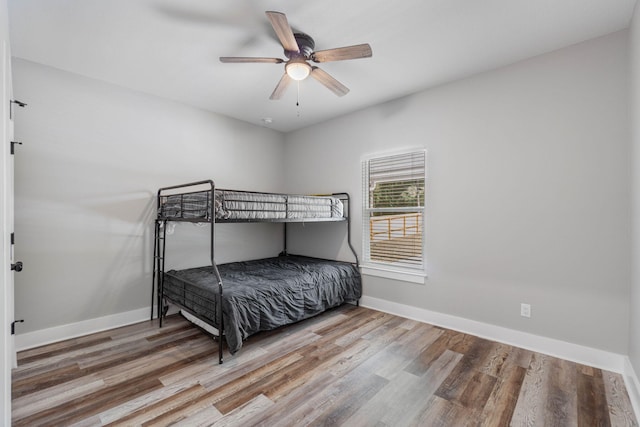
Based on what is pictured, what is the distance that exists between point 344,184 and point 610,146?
263 cm

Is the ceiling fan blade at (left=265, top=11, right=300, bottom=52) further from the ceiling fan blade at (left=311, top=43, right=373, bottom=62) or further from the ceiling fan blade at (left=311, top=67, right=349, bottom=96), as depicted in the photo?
the ceiling fan blade at (left=311, top=67, right=349, bottom=96)

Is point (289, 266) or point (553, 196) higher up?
point (553, 196)

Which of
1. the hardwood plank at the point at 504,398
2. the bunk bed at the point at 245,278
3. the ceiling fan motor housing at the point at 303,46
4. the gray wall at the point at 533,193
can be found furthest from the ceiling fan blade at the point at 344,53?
the hardwood plank at the point at 504,398

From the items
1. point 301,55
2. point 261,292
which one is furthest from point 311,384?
point 301,55

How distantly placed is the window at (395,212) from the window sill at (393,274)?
0.06ft

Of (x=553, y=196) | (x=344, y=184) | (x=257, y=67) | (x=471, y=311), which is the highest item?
(x=257, y=67)

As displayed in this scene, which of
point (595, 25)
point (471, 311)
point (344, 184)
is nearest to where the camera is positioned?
point (595, 25)

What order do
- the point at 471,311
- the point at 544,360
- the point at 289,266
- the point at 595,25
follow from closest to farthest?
the point at 595,25, the point at 544,360, the point at 471,311, the point at 289,266

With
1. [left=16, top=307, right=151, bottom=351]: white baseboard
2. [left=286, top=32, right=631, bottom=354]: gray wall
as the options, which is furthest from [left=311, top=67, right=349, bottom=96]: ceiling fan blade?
[left=16, top=307, right=151, bottom=351]: white baseboard

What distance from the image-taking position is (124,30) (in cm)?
220

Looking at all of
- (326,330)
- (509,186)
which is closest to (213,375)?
(326,330)

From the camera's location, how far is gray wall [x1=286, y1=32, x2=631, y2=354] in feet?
7.36

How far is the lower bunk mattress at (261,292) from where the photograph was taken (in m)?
2.48

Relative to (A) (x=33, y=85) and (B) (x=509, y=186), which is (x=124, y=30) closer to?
(A) (x=33, y=85)
